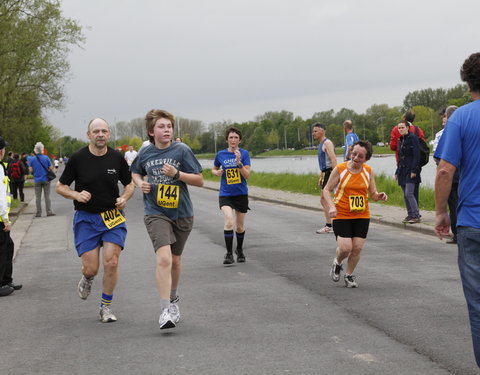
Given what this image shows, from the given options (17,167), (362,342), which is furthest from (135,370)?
(17,167)

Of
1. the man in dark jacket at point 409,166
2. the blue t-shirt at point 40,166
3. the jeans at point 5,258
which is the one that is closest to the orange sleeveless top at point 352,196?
the jeans at point 5,258

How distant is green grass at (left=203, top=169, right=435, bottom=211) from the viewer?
17.6 metres

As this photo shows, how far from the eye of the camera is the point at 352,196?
7.78 meters

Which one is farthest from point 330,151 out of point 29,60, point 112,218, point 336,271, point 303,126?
point 303,126

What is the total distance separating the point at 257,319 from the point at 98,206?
176 centimetres

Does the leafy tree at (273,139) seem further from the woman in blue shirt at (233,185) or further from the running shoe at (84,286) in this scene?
the running shoe at (84,286)

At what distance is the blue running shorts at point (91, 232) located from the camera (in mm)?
6543

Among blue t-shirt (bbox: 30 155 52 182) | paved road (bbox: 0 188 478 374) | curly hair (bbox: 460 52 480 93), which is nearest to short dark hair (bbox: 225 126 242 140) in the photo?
paved road (bbox: 0 188 478 374)

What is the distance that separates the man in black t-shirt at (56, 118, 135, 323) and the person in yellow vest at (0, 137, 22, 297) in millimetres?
1719

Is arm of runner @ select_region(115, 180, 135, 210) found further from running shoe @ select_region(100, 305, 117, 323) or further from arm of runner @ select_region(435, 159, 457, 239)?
arm of runner @ select_region(435, 159, 457, 239)

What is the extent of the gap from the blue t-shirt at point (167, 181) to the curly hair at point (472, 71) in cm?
277

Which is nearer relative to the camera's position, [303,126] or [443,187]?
[443,187]

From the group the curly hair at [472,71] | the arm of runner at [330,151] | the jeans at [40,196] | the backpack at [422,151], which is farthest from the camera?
the jeans at [40,196]

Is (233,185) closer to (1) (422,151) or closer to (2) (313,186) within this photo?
(1) (422,151)
